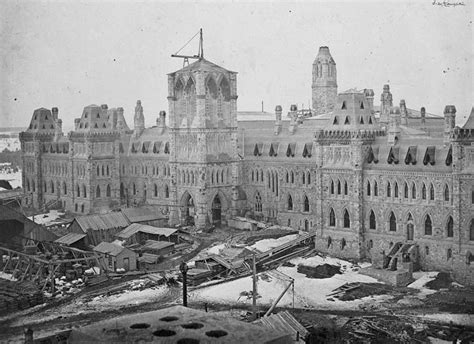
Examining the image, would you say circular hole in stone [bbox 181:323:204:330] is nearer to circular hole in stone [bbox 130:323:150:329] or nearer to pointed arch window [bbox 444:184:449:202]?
circular hole in stone [bbox 130:323:150:329]

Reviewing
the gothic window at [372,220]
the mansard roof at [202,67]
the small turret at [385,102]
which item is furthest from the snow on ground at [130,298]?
the small turret at [385,102]

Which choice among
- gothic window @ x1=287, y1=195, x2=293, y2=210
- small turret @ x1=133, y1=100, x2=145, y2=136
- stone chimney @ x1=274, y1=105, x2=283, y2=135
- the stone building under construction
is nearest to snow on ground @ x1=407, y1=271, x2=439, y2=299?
the stone building under construction

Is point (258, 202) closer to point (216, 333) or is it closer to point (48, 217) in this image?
point (48, 217)

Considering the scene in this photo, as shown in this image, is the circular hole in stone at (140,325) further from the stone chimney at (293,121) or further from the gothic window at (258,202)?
the stone chimney at (293,121)

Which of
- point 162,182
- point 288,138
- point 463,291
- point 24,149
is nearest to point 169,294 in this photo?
point 463,291

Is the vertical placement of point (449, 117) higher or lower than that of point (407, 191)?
higher

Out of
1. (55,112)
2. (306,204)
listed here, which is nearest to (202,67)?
(306,204)
